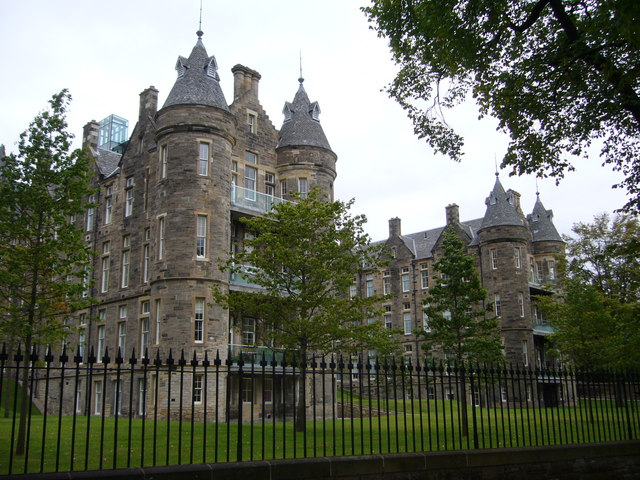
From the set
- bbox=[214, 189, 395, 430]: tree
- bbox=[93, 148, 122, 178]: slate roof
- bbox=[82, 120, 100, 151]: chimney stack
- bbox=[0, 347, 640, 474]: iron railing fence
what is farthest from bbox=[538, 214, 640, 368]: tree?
bbox=[82, 120, 100, 151]: chimney stack

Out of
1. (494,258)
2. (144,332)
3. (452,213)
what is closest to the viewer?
(144,332)

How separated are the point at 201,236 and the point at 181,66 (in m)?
9.14

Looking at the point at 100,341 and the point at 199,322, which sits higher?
the point at 199,322

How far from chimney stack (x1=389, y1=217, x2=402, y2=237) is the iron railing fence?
27.0 metres

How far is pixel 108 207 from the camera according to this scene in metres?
37.2

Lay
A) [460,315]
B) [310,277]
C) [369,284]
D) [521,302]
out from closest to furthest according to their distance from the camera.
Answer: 1. [310,277]
2. [460,315]
3. [521,302]
4. [369,284]

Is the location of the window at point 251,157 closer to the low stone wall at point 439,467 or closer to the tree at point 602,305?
the tree at point 602,305

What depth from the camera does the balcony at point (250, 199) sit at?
3170 centimetres

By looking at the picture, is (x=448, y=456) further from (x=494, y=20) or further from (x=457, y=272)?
(x=457, y=272)

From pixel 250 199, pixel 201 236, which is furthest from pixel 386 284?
pixel 201 236

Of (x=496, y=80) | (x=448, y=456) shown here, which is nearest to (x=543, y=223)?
(x=496, y=80)

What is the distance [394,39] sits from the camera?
53.9 ft

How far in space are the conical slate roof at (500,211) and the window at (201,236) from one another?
26.7m

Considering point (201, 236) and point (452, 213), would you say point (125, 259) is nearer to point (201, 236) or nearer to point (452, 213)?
point (201, 236)
